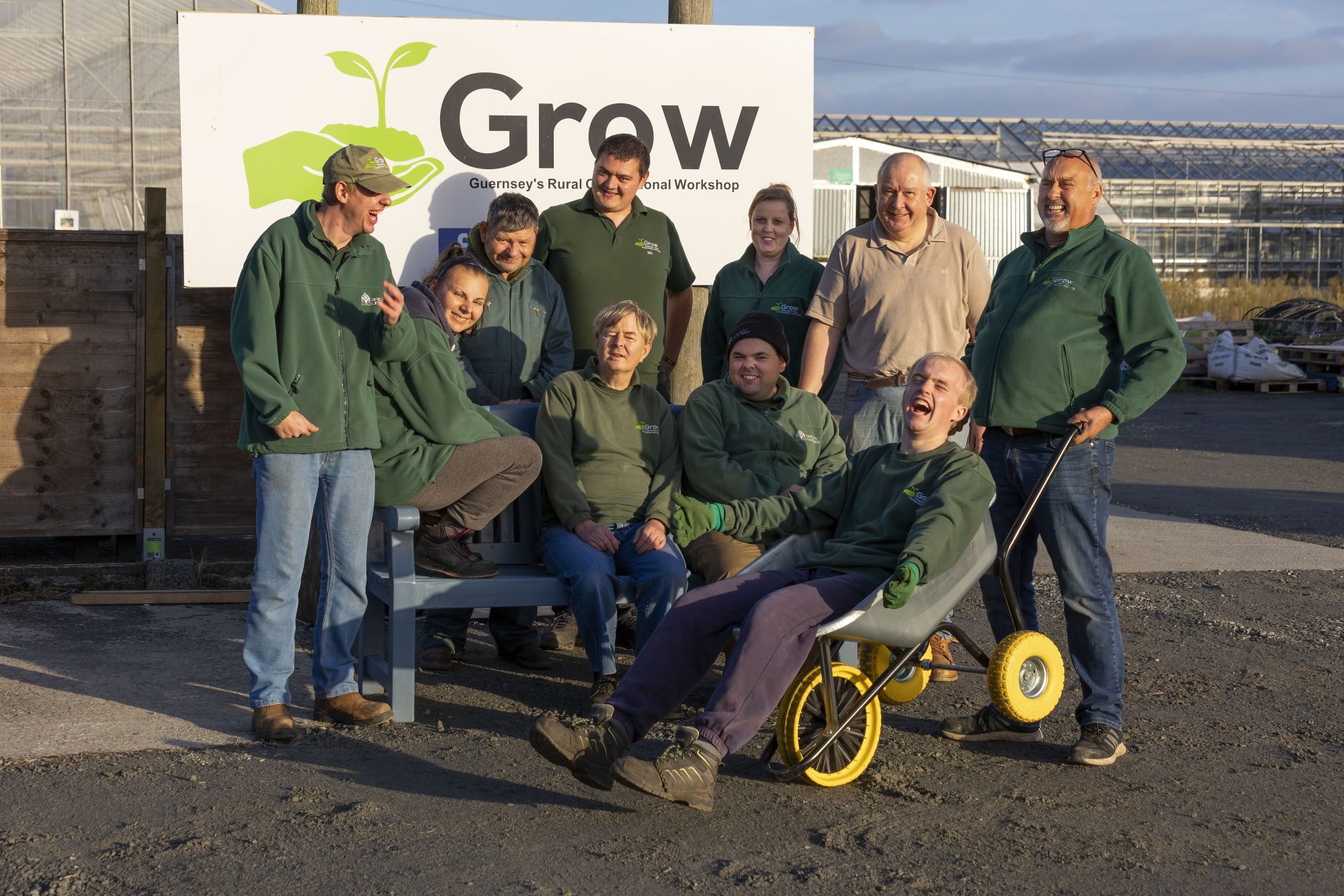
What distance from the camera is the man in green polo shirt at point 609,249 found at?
6.34 m

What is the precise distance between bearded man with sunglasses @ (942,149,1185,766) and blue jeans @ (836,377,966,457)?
1.03 m

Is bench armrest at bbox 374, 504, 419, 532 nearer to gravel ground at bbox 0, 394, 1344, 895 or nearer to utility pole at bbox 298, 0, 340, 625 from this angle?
gravel ground at bbox 0, 394, 1344, 895

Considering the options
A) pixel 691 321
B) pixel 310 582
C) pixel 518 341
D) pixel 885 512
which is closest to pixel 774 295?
pixel 518 341

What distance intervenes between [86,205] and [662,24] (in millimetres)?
15245

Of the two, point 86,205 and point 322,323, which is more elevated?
point 86,205

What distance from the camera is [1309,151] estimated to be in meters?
50.9

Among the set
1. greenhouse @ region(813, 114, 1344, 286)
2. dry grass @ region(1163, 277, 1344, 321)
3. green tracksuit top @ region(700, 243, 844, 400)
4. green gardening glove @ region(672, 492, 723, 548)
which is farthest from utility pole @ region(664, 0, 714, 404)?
greenhouse @ region(813, 114, 1344, 286)

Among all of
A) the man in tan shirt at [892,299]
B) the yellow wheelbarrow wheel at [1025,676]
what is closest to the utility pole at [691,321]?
the man in tan shirt at [892,299]

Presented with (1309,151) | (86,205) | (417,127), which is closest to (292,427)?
(417,127)

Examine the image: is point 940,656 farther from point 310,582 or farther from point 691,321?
point 310,582

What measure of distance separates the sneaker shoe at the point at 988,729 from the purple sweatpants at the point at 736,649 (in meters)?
0.81

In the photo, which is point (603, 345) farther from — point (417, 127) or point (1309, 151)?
point (1309, 151)

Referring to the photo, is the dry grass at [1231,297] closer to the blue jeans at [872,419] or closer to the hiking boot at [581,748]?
the blue jeans at [872,419]

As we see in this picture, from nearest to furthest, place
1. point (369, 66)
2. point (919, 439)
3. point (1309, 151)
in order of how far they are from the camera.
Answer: point (919, 439), point (369, 66), point (1309, 151)
